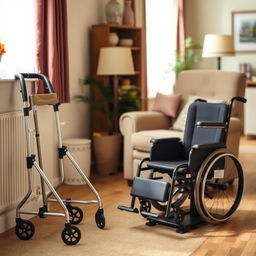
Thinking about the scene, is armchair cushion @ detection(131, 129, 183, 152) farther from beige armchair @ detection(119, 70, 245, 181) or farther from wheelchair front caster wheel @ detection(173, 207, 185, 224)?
wheelchair front caster wheel @ detection(173, 207, 185, 224)

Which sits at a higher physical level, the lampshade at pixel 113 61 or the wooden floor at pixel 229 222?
the lampshade at pixel 113 61

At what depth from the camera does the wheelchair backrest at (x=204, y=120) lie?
3.83m

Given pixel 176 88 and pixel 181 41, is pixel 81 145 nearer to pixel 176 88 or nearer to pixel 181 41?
pixel 176 88

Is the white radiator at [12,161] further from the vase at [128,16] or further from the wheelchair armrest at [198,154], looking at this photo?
the vase at [128,16]

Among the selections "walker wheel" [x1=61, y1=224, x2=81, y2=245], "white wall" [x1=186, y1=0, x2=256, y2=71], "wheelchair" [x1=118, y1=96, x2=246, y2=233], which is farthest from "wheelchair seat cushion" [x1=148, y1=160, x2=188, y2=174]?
"white wall" [x1=186, y1=0, x2=256, y2=71]

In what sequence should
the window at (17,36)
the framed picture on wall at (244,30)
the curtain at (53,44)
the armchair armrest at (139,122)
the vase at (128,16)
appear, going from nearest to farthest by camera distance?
the window at (17,36)
the curtain at (53,44)
the armchair armrest at (139,122)
the vase at (128,16)
the framed picture on wall at (244,30)

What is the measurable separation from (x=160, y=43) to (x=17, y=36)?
11.2 feet

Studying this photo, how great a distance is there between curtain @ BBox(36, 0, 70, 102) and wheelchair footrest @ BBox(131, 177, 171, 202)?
1200 millimetres

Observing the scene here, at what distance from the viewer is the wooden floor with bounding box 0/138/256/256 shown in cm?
322

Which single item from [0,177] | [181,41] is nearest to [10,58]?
[0,177]

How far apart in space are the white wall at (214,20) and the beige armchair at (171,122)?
308 centimetres

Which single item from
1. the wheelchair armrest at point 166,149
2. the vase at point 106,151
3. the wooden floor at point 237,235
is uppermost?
the wheelchair armrest at point 166,149

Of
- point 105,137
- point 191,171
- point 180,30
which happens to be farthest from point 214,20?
point 191,171

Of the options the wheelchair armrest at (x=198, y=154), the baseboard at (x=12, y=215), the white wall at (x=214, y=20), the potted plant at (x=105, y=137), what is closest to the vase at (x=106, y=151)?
the potted plant at (x=105, y=137)
